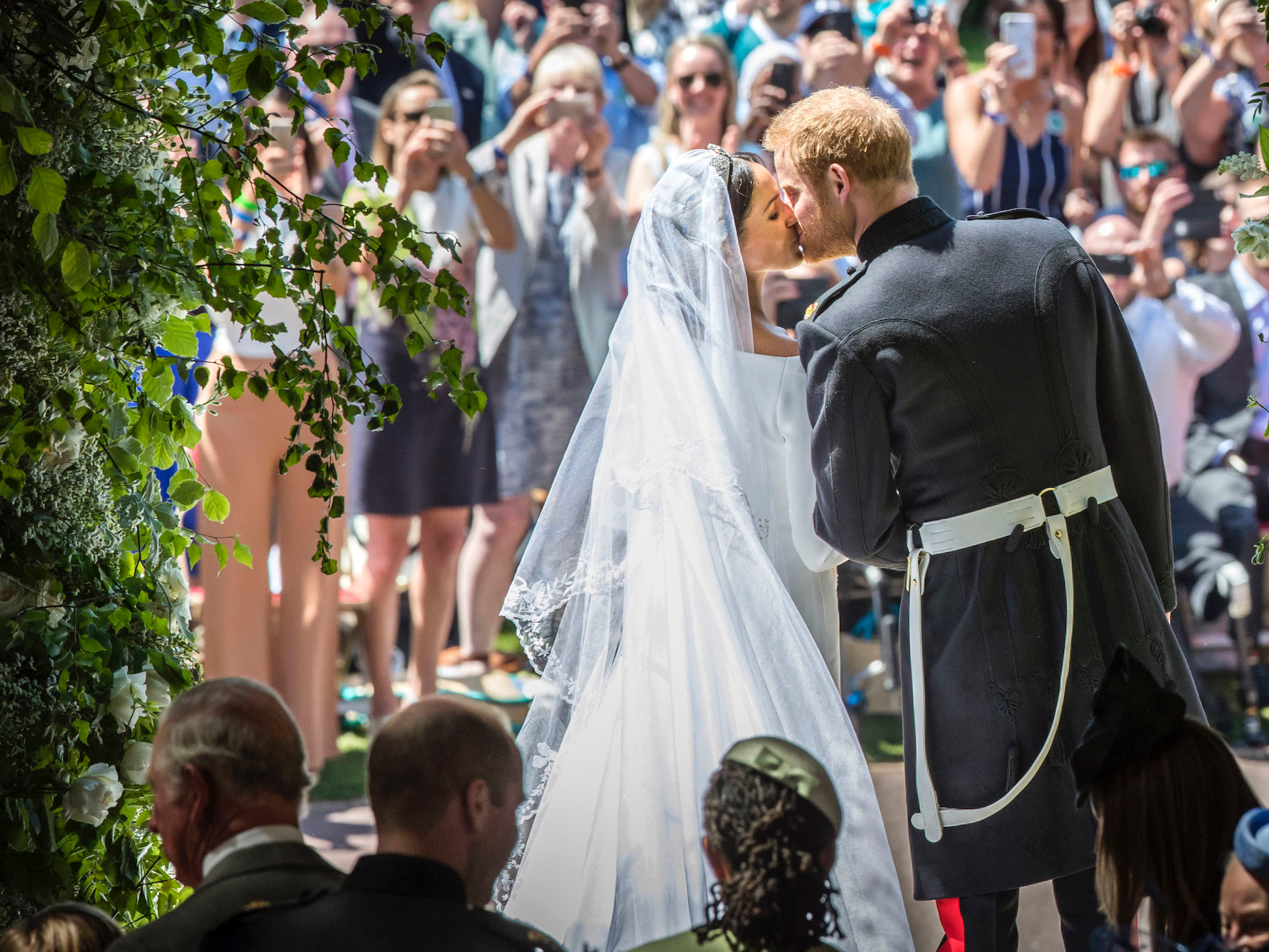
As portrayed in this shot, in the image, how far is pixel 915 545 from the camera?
2.25 metres

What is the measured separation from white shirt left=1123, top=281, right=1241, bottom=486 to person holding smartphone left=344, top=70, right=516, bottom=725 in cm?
283

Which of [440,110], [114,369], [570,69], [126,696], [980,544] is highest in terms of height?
[570,69]

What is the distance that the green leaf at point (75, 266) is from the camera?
1.85 m

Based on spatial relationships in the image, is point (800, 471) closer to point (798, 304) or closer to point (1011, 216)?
point (1011, 216)

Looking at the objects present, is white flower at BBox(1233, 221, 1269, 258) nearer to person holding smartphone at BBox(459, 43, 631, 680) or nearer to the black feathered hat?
the black feathered hat

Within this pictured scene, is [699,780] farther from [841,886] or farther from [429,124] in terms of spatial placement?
[429,124]

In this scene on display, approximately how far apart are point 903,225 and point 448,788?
116cm

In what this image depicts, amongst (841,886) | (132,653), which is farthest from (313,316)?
(841,886)

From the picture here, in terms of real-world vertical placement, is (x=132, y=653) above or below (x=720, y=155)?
below

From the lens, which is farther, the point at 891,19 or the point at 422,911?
the point at 891,19

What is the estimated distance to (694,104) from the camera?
5.76 m

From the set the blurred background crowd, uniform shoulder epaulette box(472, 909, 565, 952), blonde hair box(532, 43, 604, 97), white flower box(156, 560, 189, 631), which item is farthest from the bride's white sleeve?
blonde hair box(532, 43, 604, 97)

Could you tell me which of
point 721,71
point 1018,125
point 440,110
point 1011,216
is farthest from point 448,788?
point 1018,125

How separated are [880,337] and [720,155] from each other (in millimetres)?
681
